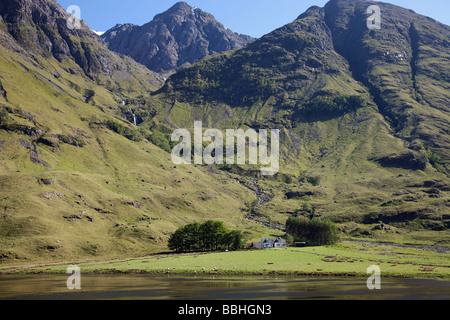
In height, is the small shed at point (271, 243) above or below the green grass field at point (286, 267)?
below

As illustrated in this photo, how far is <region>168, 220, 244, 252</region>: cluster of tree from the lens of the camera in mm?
160000

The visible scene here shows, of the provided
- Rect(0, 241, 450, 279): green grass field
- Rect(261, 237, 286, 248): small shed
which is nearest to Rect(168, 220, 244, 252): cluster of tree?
Rect(261, 237, 286, 248): small shed

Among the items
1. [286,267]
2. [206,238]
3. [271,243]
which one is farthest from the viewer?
[271,243]

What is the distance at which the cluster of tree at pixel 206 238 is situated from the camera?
6299 inches

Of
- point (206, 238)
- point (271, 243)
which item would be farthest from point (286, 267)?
point (271, 243)

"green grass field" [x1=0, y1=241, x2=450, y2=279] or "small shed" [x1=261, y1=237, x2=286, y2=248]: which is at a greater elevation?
"green grass field" [x1=0, y1=241, x2=450, y2=279]

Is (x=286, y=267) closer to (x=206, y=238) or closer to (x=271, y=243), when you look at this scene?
(x=206, y=238)

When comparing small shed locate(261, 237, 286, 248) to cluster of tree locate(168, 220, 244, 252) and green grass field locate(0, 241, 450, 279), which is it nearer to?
cluster of tree locate(168, 220, 244, 252)

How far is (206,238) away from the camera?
16200cm

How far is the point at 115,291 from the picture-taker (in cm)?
5978

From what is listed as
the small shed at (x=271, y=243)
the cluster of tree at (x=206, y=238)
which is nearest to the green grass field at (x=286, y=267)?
the cluster of tree at (x=206, y=238)

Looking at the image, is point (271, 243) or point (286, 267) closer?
point (286, 267)

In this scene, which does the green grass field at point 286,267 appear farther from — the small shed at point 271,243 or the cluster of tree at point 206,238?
the small shed at point 271,243
